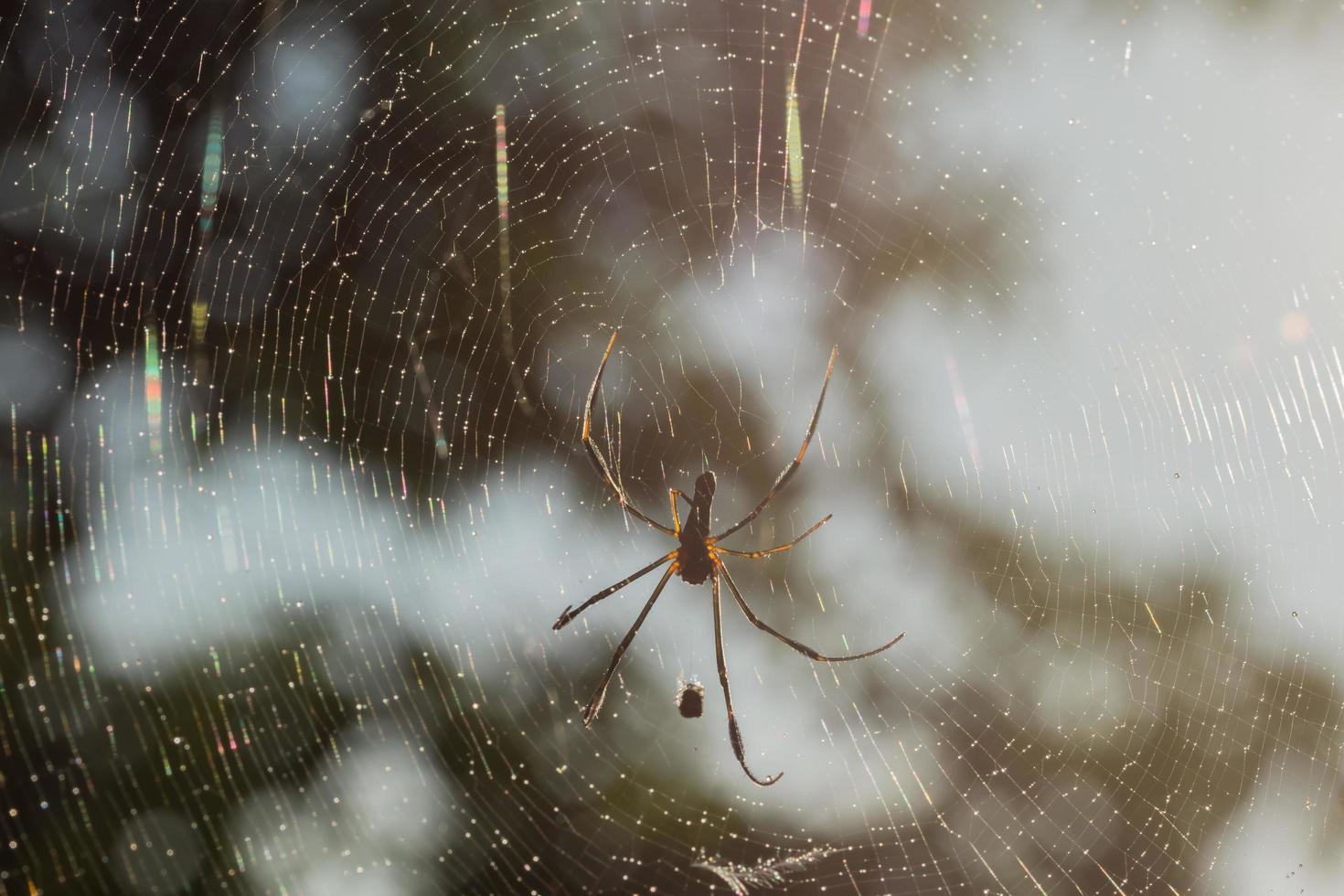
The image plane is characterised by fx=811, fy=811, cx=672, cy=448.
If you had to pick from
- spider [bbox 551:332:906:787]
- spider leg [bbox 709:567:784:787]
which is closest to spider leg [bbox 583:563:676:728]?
spider [bbox 551:332:906:787]

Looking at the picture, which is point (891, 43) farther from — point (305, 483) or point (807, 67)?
point (305, 483)

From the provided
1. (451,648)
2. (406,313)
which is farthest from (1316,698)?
(406,313)

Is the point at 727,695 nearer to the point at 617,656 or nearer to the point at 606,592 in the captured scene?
the point at 617,656

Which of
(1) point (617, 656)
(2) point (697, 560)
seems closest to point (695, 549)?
(2) point (697, 560)

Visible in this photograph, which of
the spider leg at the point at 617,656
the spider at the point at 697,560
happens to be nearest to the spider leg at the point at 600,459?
the spider at the point at 697,560

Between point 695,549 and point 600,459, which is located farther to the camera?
point 695,549

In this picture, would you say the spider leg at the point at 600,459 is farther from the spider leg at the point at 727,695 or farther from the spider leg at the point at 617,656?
the spider leg at the point at 727,695
